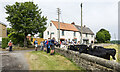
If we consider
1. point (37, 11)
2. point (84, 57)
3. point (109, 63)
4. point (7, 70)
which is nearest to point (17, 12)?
point (37, 11)

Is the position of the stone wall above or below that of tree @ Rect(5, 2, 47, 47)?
below

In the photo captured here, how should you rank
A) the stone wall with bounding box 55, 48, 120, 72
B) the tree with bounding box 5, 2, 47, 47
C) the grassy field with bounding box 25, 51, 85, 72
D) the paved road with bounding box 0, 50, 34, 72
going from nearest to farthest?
the stone wall with bounding box 55, 48, 120, 72, the paved road with bounding box 0, 50, 34, 72, the grassy field with bounding box 25, 51, 85, 72, the tree with bounding box 5, 2, 47, 47

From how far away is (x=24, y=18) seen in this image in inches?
703

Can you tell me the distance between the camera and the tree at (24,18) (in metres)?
17.7

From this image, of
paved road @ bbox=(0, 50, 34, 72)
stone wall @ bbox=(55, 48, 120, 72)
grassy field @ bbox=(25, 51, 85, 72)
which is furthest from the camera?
grassy field @ bbox=(25, 51, 85, 72)

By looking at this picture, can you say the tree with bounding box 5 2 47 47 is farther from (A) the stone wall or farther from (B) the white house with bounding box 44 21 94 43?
(A) the stone wall

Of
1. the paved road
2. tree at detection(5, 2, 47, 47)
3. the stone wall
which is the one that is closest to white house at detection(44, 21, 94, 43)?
tree at detection(5, 2, 47, 47)

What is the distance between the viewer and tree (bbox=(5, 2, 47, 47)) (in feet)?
57.9

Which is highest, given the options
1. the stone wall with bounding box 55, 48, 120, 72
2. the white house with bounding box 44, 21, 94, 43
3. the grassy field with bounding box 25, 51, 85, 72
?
the white house with bounding box 44, 21, 94, 43

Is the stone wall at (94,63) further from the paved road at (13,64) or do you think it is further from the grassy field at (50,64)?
the paved road at (13,64)

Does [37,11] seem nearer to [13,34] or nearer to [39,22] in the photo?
[39,22]

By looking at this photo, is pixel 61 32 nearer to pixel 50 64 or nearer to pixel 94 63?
pixel 50 64

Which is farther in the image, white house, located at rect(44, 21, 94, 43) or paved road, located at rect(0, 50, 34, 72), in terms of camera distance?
white house, located at rect(44, 21, 94, 43)

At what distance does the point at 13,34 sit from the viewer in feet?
62.8
